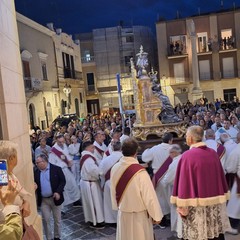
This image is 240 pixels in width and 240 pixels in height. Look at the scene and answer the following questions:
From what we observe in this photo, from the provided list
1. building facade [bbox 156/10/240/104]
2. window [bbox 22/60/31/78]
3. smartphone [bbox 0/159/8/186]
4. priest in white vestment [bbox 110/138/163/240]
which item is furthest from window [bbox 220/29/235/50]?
smartphone [bbox 0/159/8/186]

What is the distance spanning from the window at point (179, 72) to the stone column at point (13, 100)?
31.1 metres

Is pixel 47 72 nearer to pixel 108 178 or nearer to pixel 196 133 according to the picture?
pixel 108 178

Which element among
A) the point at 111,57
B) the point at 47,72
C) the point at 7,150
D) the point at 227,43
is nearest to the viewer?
the point at 7,150

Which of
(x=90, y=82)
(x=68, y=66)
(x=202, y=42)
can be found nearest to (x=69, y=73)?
(x=68, y=66)

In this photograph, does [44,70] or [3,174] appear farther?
[44,70]

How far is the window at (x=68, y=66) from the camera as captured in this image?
3266 centimetres

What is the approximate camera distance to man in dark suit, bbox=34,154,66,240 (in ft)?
18.5

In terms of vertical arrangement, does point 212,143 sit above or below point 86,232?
above

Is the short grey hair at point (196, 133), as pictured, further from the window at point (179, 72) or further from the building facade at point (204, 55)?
A: the window at point (179, 72)

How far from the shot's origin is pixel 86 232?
6.52 m

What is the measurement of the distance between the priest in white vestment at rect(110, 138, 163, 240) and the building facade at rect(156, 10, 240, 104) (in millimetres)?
30778

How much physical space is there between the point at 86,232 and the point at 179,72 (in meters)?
30.3

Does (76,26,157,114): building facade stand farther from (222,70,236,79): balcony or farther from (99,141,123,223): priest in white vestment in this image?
(99,141,123,223): priest in white vestment

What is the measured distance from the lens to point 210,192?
4.64 metres
